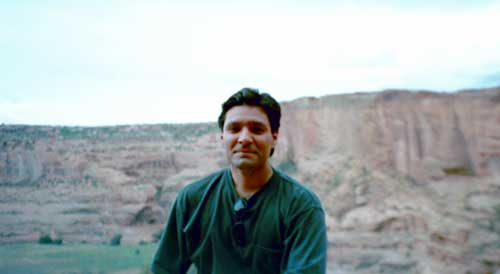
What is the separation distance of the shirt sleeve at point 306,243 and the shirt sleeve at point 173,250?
0.33 meters

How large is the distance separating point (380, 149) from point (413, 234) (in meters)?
3.23

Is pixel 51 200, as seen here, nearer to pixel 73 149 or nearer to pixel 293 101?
pixel 73 149

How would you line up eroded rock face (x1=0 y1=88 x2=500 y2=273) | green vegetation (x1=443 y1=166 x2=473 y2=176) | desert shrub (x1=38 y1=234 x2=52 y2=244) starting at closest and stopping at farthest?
eroded rock face (x1=0 y1=88 x2=500 y2=273) < green vegetation (x1=443 y1=166 x2=473 y2=176) < desert shrub (x1=38 y1=234 x2=52 y2=244)

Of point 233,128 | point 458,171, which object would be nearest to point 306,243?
point 233,128

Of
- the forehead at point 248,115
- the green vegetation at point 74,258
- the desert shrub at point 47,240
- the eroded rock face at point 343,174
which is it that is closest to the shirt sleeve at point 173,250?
the forehead at point 248,115

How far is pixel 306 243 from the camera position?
140 cm

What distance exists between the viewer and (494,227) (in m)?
13.7

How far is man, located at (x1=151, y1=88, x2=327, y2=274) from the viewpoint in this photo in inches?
56.5

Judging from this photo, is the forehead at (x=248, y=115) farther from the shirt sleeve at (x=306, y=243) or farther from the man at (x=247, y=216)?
the shirt sleeve at (x=306, y=243)

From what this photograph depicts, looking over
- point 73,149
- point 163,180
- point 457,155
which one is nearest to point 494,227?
point 457,155

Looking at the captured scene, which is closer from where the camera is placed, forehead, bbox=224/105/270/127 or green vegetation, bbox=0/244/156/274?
forehead, bbox=224/105/270/127

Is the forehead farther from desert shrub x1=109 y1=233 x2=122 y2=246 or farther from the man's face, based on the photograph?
desert shrub x1=109 y1=233 x2=122 y2=246

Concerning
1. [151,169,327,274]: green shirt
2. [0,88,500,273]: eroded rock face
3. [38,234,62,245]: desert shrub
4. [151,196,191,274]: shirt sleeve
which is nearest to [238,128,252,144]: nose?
[151,169,327,274]: green shirt

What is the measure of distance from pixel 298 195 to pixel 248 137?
21 centimetres
